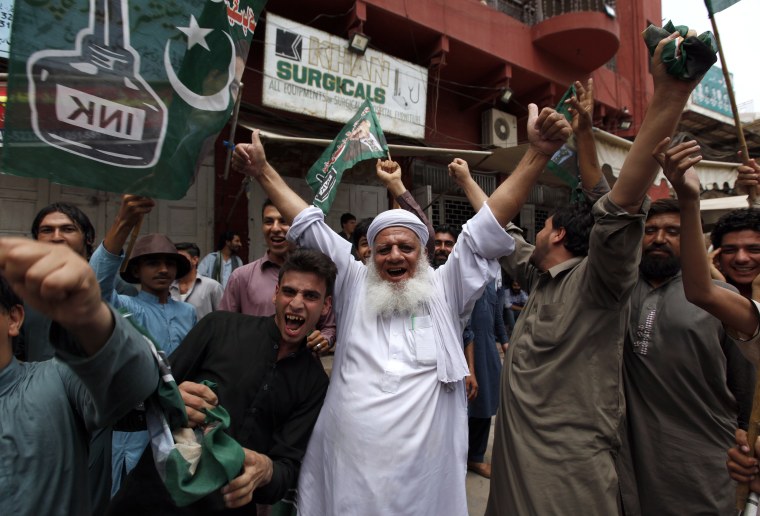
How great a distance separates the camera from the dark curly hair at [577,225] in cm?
216

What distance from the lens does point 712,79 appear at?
12.9m

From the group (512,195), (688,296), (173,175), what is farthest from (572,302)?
(173,175)

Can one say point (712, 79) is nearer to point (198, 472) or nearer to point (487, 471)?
point (487, 471)

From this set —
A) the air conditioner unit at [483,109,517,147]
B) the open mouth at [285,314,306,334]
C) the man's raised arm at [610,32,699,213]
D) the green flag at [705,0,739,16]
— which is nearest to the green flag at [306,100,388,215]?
the open mouth at [285,314,306,334]

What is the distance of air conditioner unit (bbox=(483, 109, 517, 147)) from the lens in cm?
884

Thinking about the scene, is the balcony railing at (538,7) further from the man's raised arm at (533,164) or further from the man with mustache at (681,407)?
the man with mustache at (681,407)

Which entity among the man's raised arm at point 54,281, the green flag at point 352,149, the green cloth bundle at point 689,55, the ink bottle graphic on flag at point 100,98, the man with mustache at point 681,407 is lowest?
the man with mustache at point 681,407

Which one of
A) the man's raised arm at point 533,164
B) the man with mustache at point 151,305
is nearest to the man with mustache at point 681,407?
the man's raised arm at point 533,164

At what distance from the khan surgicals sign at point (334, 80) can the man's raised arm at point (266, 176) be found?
409cm

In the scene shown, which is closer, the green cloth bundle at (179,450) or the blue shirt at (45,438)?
the green cloth bundle at (179,450)

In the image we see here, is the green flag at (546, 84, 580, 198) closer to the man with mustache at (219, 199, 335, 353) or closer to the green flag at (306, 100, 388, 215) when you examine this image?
the green flag at (306, 100, 388, 215)

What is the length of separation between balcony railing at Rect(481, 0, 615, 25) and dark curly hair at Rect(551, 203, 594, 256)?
8.06 metres

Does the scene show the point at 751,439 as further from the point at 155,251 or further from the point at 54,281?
the point at 155,251

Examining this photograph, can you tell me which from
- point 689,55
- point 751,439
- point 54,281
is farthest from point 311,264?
point 751,439
